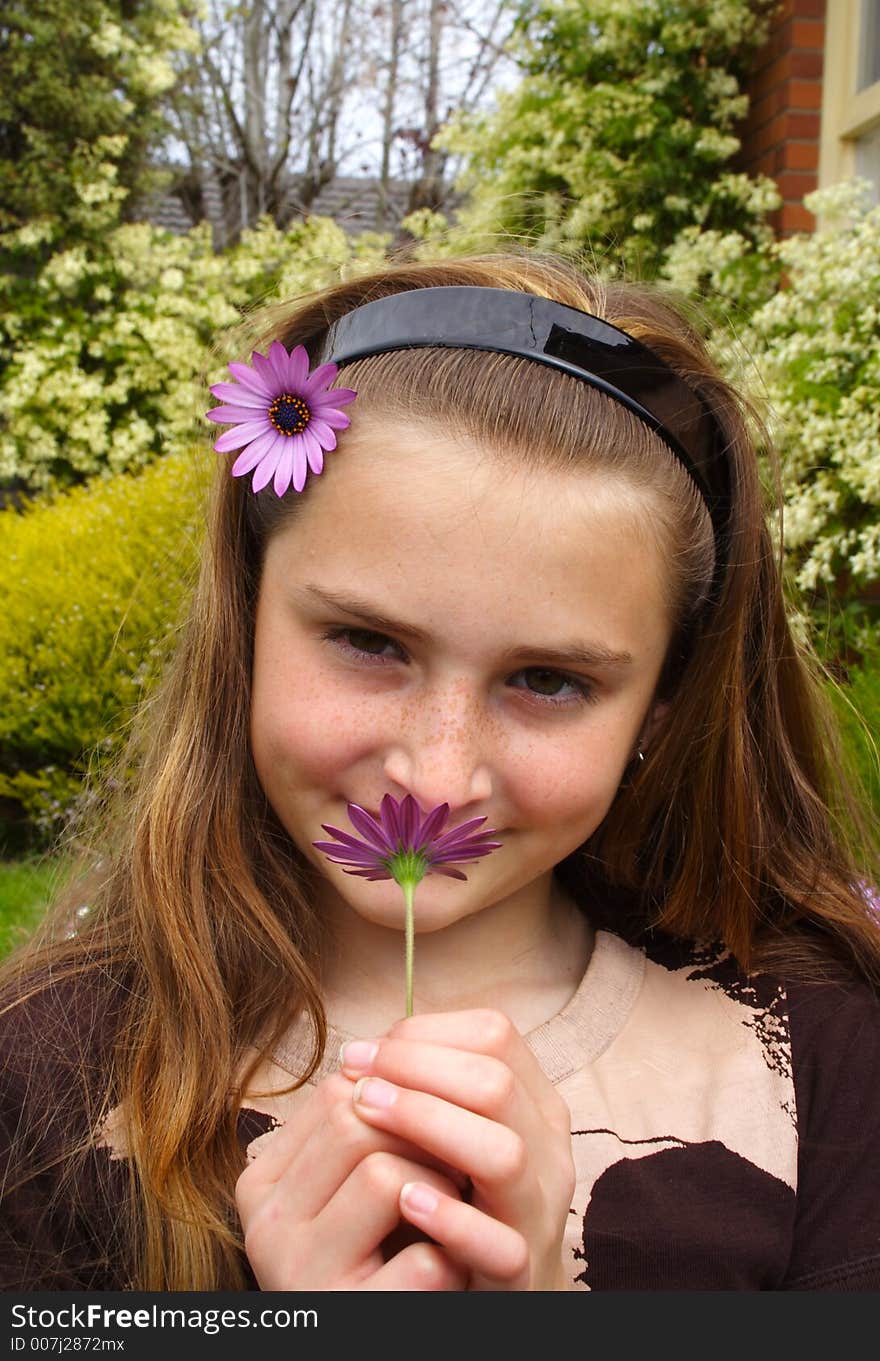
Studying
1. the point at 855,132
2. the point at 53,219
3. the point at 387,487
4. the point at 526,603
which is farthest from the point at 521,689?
the point at 53,219

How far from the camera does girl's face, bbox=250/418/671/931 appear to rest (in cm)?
126

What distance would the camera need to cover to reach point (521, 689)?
1.33 meters

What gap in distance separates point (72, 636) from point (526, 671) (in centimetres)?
377

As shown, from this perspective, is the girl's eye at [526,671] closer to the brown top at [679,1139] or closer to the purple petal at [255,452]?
the purple petal at [255,452]

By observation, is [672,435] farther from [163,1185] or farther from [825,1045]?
[163,1185]

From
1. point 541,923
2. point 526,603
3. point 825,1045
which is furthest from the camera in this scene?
point 541,923

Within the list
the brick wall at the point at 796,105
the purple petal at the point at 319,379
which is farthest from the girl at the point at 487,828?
the brick wall at the point at 796,105

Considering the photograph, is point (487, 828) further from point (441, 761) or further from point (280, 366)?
point (280, 366)

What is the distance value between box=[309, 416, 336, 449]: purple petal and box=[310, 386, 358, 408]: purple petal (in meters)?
0.02

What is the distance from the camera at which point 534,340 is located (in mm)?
1419

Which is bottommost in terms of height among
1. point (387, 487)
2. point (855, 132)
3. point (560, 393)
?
point (387, 487)

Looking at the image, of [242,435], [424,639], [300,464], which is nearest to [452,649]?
[424,639]

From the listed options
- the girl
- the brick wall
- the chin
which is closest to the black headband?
the girl

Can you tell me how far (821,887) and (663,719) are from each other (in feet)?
1.23
